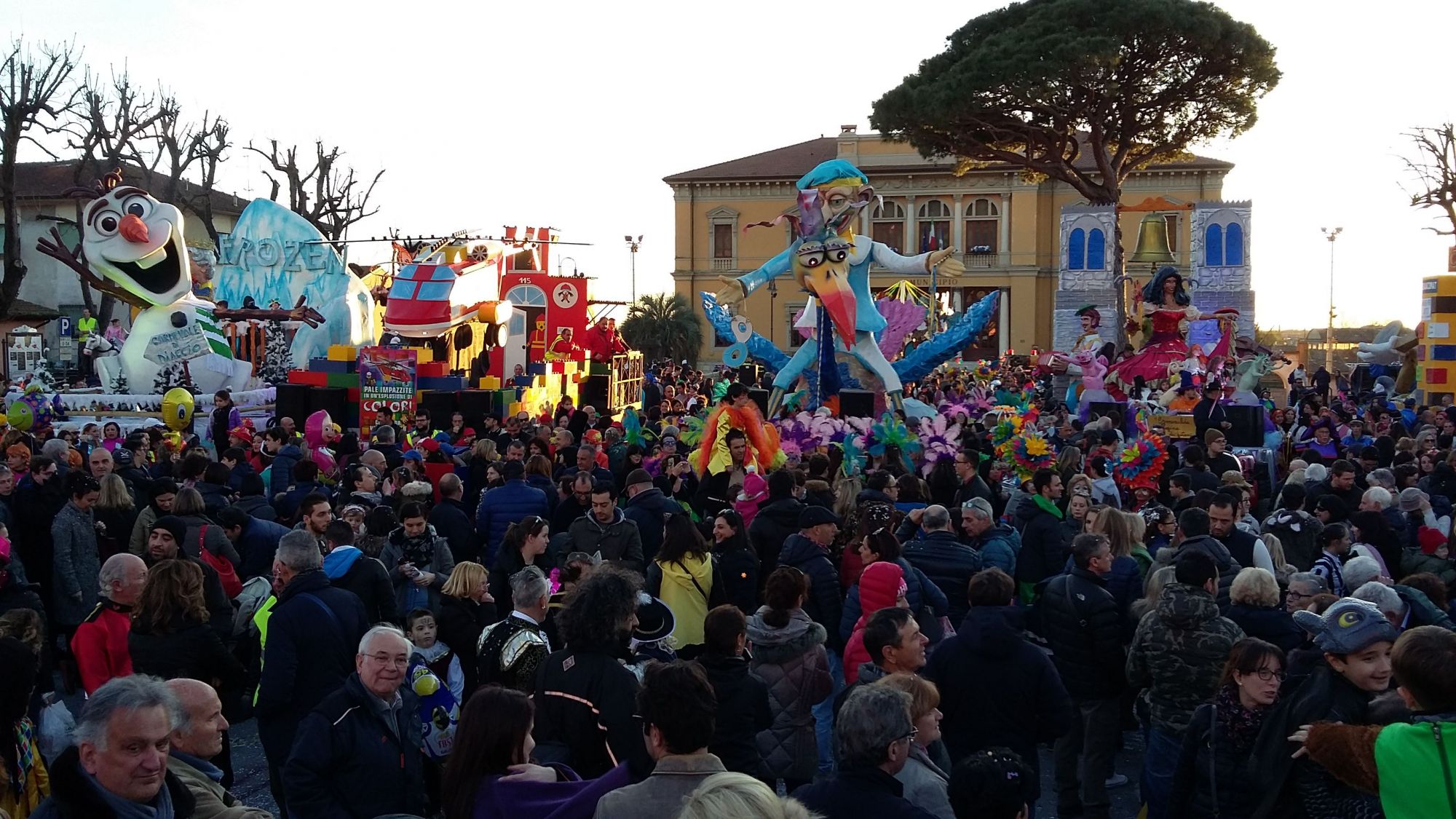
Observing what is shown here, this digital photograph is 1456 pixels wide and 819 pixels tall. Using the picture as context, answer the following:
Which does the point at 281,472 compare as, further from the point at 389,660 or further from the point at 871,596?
the point at 389,660

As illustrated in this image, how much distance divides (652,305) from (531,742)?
132 feet

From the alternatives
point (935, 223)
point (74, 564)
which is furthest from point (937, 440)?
point (935, 223)

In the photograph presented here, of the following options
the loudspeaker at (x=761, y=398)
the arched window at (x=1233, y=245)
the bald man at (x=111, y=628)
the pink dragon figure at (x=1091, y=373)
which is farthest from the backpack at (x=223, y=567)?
the arched window at (x=1233, y=245)

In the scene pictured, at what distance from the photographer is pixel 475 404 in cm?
1811

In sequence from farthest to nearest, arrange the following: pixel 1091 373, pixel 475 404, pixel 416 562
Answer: pixel 475 404, pixel 1091 373, pixel 416 562

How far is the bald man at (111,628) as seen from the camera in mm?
4770

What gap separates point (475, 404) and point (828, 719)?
1315cm

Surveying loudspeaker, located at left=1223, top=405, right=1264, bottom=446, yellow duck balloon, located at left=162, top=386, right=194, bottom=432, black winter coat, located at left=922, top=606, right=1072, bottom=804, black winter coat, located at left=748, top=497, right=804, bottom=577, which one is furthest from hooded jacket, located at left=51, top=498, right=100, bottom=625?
loudspeaker, located at left=1223, top=405, right=1264, bottom=446

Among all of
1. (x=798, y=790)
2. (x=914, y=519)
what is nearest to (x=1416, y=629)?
(x=798, y=790)

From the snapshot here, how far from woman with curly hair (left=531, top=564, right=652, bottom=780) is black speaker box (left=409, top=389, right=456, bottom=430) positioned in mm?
13935

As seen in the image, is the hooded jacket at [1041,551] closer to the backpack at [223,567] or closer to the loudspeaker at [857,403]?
the backpack at [223,567]

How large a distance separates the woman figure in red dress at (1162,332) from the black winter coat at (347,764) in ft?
55.1

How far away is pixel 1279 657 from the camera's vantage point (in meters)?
3.96

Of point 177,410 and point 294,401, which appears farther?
point 294,401
